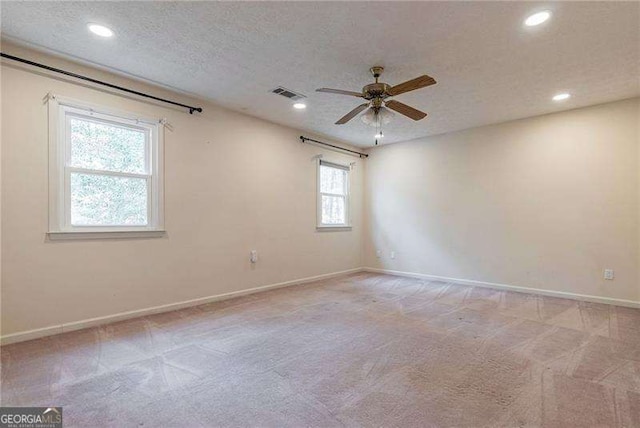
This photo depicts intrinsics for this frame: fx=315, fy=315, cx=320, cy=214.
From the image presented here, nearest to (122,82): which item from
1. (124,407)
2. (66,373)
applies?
(66,373)

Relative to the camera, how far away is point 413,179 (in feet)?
20.1

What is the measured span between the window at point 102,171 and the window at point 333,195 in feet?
9.72

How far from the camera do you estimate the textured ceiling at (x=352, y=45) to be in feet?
7.75

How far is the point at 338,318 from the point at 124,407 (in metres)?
2.23

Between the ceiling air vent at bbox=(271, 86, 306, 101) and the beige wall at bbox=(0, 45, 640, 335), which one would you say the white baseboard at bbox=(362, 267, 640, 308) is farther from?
the ceiling air vent at bbox=(271, 86, 306, 101)

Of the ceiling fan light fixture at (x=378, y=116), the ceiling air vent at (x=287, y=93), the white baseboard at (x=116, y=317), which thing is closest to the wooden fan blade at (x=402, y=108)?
the ceiling fan light fixture at (x=378, y=116)

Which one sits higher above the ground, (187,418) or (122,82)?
(122,82)

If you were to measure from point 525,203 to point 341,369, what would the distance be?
13.6 feet

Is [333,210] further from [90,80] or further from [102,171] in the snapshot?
[90,80]

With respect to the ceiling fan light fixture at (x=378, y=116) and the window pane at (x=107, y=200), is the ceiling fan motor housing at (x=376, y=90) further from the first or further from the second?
the window pane at (x=107, y=200)

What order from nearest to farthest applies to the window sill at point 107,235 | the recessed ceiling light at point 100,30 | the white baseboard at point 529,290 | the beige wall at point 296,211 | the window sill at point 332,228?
the recessed ceiling light at point 100,30 → the beige wall at point 296,211 → the window sill at point 107,235 → the white baseboard at point 529,290 → the window sill at point 332,228

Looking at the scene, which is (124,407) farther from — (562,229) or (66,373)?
(562,229)

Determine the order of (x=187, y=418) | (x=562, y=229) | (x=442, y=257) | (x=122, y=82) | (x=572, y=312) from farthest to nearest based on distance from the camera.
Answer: (x=442, y=257) → (x=562, y=229) → (x=572, y=312) → (x=122, y=82) → (x=187, y=418)

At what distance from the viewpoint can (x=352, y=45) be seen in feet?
9.21
